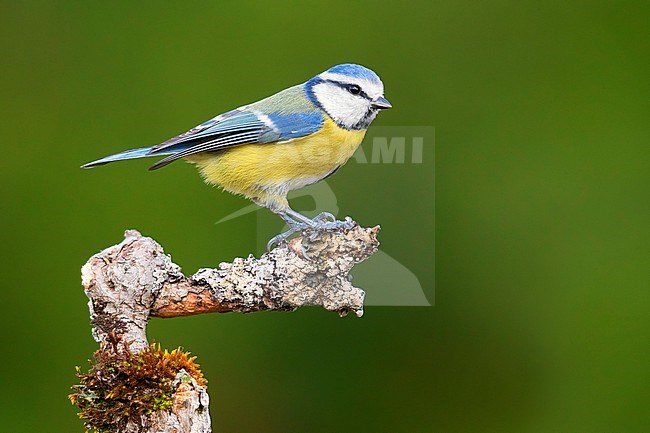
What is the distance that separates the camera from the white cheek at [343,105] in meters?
2.20

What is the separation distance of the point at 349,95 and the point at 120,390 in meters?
0.94

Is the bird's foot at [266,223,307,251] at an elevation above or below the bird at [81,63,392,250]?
below

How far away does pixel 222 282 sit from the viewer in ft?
6.24

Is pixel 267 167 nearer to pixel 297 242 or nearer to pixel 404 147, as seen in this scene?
pixel 297 242

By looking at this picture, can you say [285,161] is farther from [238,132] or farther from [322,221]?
[322,221]

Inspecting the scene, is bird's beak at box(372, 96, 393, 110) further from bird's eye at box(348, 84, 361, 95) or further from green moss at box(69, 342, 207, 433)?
green moss at box(69, 342, 207, 433)

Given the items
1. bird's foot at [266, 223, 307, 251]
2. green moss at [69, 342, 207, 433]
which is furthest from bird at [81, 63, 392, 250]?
green moss at [69, 342, 207, 433]

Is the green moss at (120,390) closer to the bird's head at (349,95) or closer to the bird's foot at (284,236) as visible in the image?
the bird's foot at (284,236)

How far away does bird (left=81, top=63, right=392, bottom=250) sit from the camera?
7.14 feet

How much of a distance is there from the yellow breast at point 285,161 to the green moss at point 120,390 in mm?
613

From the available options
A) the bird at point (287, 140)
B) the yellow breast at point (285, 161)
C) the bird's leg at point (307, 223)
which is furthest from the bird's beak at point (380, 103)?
the bird's leg at point (307, 223)

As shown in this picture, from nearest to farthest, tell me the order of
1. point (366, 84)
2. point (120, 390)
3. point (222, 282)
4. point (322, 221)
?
point (120, 390)
point (222, 282)
point (322, 221)
point (366, 84)

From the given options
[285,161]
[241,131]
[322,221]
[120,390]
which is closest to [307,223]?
[322,221]

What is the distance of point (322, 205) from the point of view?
249 centimetres
